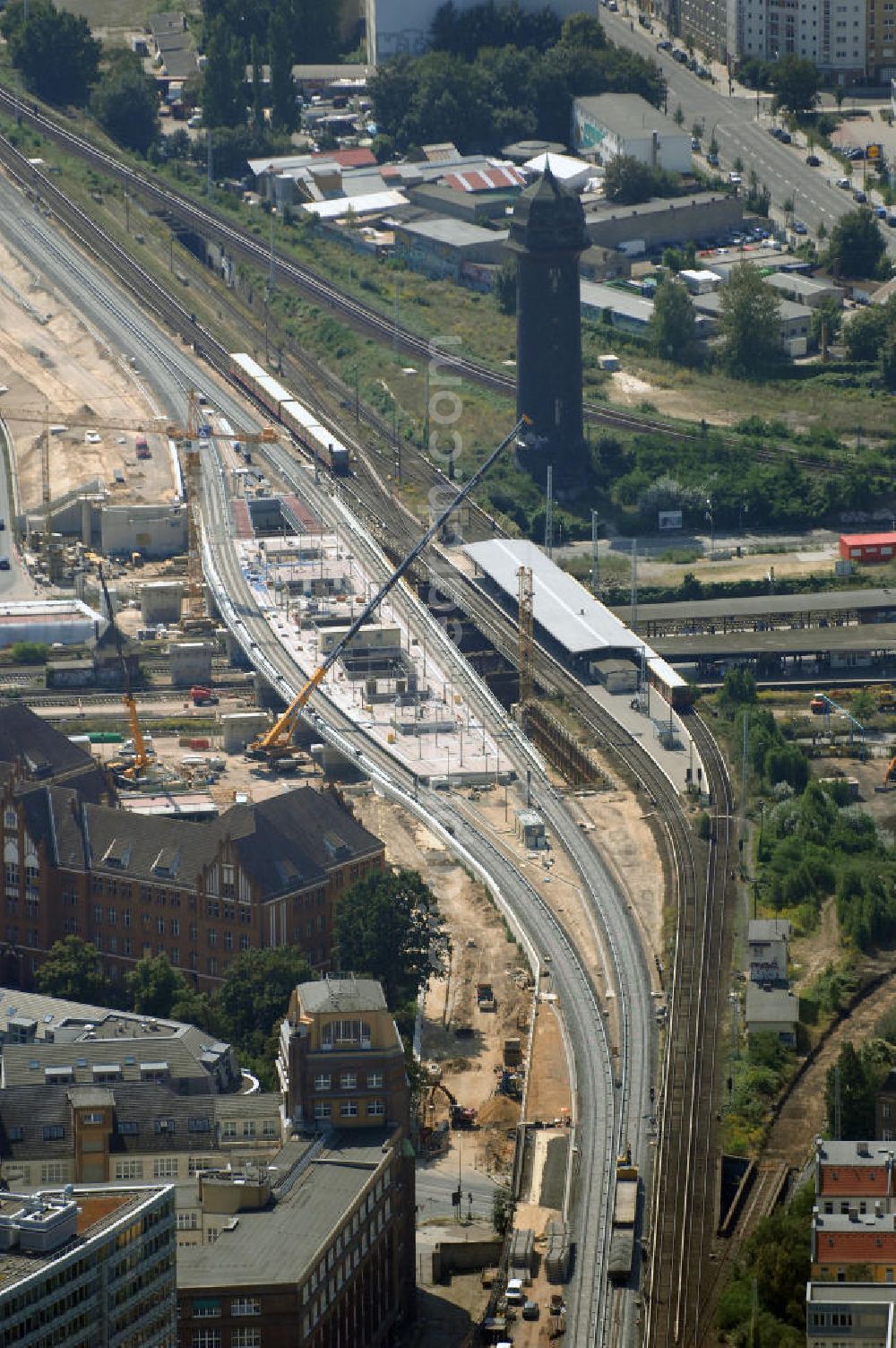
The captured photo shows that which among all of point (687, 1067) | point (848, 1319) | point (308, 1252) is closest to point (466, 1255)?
point (308, 1252)

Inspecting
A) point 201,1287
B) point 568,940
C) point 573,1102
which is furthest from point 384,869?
point 201,1287

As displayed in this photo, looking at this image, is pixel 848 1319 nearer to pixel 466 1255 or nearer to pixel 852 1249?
pixel 852 1249

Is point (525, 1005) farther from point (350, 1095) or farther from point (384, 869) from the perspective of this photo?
point (350, 1095)

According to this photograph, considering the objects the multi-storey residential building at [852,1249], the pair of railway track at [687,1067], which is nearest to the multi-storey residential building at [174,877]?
the pair of railway track at [687,1067]

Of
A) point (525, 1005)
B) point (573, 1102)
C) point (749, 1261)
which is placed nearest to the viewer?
point (749, 1261)

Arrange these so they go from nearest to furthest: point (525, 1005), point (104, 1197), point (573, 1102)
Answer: point (104, 1197) → point (573, 1102) → point (525, 1005)

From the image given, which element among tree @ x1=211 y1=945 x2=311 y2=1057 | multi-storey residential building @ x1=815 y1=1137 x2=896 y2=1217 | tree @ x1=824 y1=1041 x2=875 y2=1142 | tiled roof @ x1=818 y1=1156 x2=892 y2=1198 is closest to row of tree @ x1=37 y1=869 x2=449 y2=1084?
tree @ x1=211 y1=945 x2=311 y2=1057

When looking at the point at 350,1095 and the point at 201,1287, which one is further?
the point at 350,1095

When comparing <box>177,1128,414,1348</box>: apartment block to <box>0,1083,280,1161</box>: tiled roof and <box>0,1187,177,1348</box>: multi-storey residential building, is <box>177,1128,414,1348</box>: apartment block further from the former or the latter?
<box>0,1187,177,1348</box>: multi-storey residential building
